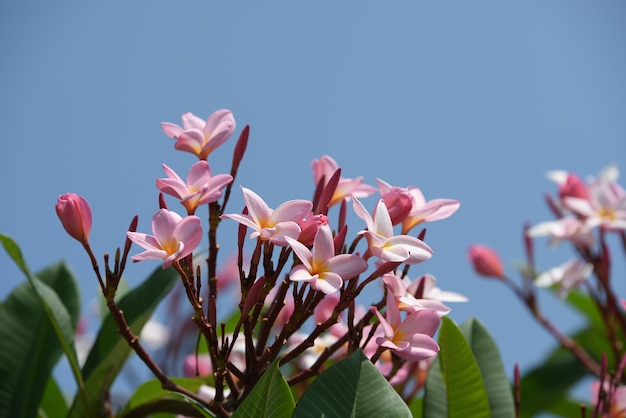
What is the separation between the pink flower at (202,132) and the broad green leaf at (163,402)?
297mm

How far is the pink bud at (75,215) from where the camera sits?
83cm

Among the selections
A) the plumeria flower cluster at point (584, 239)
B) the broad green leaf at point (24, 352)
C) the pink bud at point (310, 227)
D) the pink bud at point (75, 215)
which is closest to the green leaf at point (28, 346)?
the broad green leaf at point (24, 352)

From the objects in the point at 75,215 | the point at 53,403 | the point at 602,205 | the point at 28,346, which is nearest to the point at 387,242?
the point at 75,215

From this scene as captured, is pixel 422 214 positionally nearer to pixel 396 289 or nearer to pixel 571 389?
pixel 396 289

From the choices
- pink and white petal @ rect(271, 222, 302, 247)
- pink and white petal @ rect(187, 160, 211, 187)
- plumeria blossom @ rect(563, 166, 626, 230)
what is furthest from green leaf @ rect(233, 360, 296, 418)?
plumeria blossom @ rect(563, 166, 626, 230)

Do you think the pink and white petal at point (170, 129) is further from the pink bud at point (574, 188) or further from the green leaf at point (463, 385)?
the pink bud at point (574, 188)

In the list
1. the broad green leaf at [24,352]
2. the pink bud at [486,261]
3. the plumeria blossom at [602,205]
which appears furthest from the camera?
the pink bud at [486,261]

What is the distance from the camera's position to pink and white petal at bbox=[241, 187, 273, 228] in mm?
790

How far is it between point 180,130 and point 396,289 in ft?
1.12

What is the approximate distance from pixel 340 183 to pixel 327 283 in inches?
10.3

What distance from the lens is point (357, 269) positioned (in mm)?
755

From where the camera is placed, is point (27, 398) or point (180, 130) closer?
point (180, 130)

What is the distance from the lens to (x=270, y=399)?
724mm

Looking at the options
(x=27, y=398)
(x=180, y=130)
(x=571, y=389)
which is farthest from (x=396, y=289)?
(x=571, y=389)
